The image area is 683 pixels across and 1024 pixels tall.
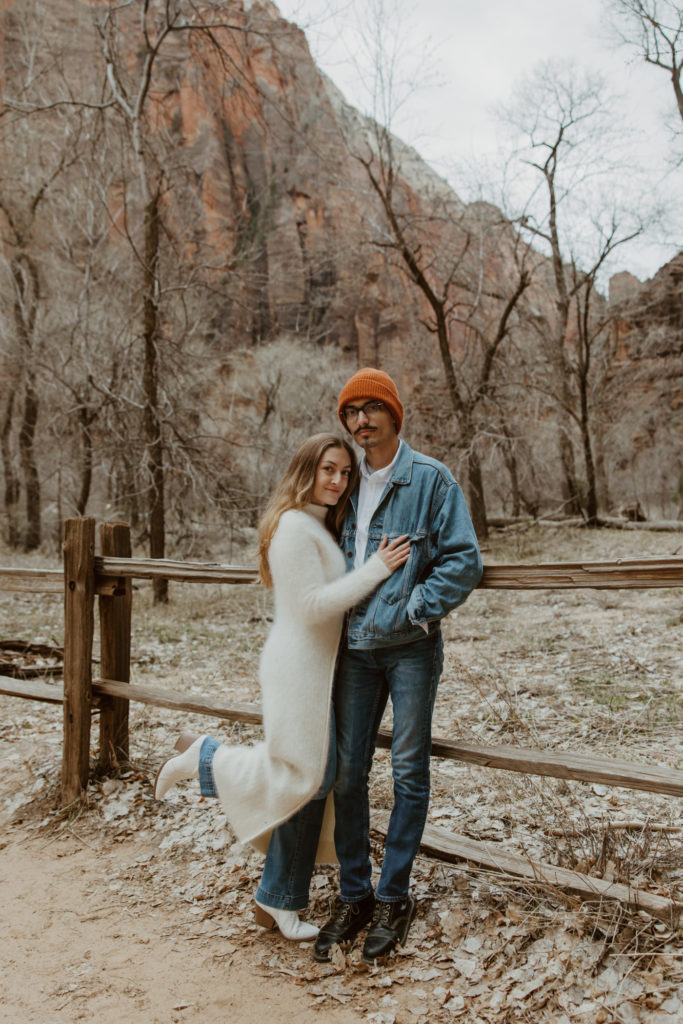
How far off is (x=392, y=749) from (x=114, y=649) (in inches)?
83.6

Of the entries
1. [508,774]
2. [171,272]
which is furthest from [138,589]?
[508,774]

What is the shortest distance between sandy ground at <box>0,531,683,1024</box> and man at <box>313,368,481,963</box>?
239 millimetres

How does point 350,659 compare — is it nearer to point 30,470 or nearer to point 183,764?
point 183,764

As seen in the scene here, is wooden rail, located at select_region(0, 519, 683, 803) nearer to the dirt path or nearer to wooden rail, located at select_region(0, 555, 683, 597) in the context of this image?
wooden rail, located at select_region(0, 555, 683, 597)

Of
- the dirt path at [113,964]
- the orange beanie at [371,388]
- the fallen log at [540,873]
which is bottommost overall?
the dirt path at [113,964]

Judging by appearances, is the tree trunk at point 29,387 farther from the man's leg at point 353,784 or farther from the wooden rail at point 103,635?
the man's leg at point 353,784

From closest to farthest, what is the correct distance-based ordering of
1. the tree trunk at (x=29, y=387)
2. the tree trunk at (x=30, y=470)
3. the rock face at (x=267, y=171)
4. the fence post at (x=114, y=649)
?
the fence post at (x=114, y=649) → the rock face at (x=267, y=171) → the tree trunk at (x=29, y=387) → the tree trunk at (x=30, y=470)

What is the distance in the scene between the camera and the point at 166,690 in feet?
12.8

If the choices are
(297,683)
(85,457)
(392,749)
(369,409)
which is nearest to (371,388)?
(369,409)

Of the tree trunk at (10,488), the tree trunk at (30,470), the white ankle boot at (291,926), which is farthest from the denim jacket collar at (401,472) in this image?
the tree trunk at (10,488)

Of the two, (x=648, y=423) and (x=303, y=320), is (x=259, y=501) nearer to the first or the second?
(x=648, y=423)

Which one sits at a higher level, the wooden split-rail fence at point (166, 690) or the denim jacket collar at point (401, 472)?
the denim jacket collar at point (401, 472)

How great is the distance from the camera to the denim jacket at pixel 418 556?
2.50 m

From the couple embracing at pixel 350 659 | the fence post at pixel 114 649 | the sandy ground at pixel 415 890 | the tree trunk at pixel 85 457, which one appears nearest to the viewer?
the sandy ground at pixel 415 890
